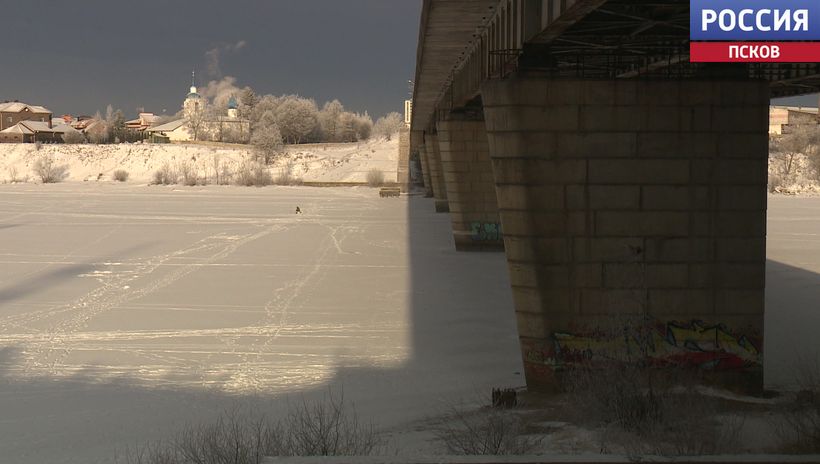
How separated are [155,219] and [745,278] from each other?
135 ft

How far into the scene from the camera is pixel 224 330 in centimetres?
1986

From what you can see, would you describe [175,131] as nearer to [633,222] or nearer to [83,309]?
[83,309]

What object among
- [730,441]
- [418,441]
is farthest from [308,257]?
[730,441]

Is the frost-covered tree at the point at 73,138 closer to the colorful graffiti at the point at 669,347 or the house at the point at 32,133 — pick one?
the house at the point at 32,133

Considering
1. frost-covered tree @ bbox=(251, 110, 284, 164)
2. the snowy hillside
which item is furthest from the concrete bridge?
frost-covered tree @ bbox=(251, 110, 284, 164)

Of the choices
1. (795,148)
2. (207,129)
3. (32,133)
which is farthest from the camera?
(207,129)

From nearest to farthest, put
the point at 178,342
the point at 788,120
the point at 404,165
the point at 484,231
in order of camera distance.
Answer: the point at 178,342
the point at 484,231
the point at 404,165
the point at 788,120

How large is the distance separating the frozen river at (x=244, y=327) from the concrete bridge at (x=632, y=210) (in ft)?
5.88

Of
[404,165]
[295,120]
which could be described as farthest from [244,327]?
[295,120]

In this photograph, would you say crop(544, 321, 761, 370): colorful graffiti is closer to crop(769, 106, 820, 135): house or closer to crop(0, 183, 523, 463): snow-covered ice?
crop(0, 183, 523, 463): snow-covered ice

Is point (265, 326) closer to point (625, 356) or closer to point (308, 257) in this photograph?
point (625, 356)

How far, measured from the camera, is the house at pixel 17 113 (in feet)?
611

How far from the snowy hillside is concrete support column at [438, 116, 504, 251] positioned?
71059mm

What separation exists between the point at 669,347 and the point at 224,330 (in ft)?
34.0
